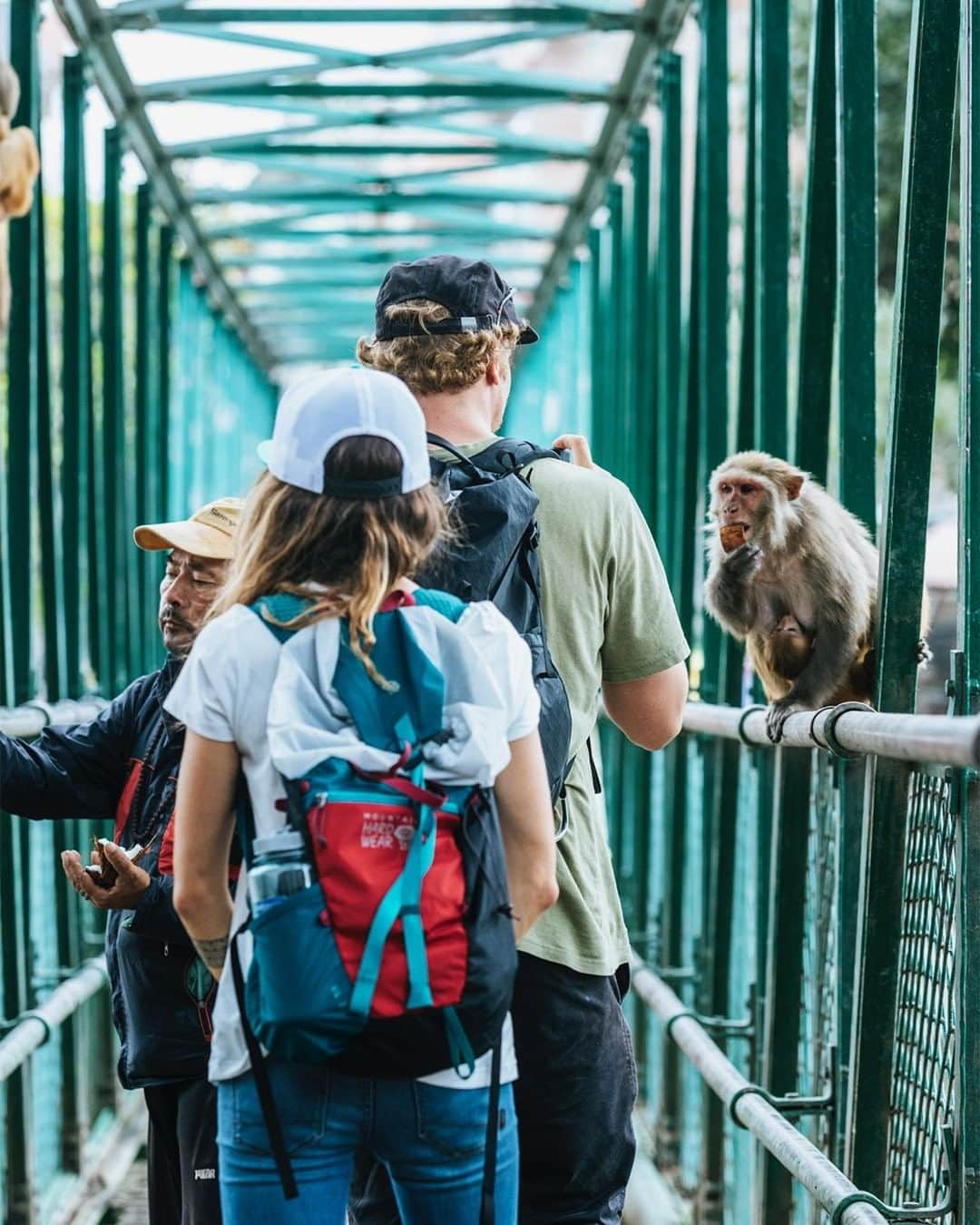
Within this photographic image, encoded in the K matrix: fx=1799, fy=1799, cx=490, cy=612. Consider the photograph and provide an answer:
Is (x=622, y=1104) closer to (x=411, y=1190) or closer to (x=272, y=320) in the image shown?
(x=411, y=1190)

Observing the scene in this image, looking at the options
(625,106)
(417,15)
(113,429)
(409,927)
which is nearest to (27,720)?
(409,927)

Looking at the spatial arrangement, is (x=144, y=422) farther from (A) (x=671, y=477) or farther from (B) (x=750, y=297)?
(B) (x=750, y=297)

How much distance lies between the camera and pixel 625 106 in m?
8.62

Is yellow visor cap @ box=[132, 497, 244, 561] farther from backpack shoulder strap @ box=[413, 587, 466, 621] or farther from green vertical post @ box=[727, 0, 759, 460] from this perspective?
green vertical post @ box=[727, 0, 759, 460]

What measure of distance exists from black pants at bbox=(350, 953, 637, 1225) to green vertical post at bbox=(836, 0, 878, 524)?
1679 mm

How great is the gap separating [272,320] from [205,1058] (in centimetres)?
1387

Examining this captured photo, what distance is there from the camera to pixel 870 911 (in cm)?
314

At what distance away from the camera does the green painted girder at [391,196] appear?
10.3m

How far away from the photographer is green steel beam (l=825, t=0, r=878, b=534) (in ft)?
12.3

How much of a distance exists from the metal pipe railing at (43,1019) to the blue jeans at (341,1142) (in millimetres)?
1915

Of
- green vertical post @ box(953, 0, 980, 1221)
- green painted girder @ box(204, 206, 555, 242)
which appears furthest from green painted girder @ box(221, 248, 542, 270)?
green vertical post @ box(953, 0, 980, 1221)

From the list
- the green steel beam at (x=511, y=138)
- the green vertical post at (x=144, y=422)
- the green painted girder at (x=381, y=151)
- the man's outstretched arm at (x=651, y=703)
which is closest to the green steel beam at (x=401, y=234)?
the green painted girder at (x=381, y=151)

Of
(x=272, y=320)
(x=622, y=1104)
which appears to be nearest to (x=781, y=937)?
(x=622, y=1104)

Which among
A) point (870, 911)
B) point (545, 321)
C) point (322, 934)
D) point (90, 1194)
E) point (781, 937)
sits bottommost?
point (90, 1194)
